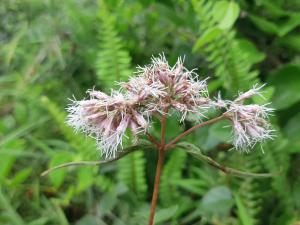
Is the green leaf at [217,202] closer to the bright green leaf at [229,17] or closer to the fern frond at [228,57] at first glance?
the fern frond at [228,57]

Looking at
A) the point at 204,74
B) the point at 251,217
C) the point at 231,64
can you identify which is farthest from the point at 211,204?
the point at 204,74

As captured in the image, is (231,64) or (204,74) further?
(204,74)

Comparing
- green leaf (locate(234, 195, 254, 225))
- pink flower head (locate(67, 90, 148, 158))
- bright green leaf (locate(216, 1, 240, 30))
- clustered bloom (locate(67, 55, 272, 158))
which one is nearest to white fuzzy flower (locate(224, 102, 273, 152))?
clustered bloom (locate(67, 55, 272, 158))

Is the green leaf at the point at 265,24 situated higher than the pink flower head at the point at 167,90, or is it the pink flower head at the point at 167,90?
the green leaf at the point at 265,24

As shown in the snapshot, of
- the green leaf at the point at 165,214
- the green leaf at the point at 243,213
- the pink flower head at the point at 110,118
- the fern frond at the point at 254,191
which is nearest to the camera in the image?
the pink flower head at the point at 110,118

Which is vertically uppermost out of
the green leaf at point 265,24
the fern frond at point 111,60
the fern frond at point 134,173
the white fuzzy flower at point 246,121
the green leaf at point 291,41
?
the green leaf at point 265,24

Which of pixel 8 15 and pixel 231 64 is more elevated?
pixel 231 64

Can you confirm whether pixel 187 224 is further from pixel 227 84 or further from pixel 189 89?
pixel 189 89

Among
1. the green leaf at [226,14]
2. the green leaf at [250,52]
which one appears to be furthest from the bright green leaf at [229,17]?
the green leaf at [250,52]
